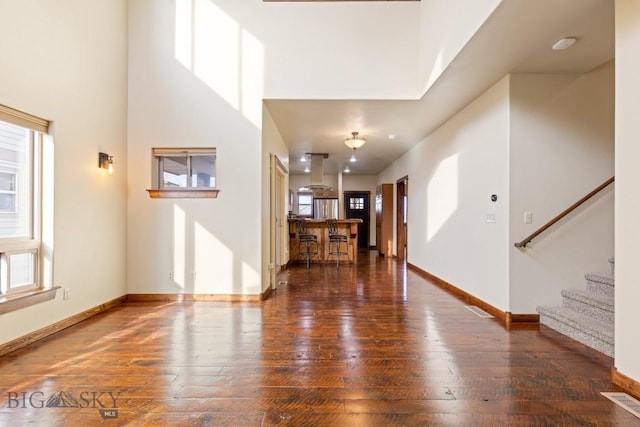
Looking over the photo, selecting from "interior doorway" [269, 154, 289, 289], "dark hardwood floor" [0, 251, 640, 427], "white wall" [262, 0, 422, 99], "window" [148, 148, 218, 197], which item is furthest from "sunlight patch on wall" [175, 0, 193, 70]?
"dark hardwood floor" [0, 251, 640, 427]

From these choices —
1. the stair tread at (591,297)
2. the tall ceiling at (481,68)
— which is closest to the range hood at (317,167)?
the tall ceiling at (481,68)

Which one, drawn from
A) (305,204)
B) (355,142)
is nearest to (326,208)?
(305,204)

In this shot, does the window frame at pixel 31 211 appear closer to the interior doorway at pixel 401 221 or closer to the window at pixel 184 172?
the window at pixel 184 172

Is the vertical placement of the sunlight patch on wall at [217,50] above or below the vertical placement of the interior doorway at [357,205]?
above

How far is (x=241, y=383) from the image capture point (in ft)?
6.82

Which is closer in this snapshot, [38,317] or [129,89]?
[38,317]

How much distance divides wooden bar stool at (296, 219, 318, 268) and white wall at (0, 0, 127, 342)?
373 centimetres

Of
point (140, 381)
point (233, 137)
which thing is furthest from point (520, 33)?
point (140, 381)

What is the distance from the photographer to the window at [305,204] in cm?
1123

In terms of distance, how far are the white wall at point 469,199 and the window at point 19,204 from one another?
468 centimetres

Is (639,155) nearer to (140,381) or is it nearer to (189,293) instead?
(140,381)

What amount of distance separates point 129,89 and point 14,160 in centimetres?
182

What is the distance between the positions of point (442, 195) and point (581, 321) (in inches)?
105

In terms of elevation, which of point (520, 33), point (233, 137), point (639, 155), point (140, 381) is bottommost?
point (140, 381)
